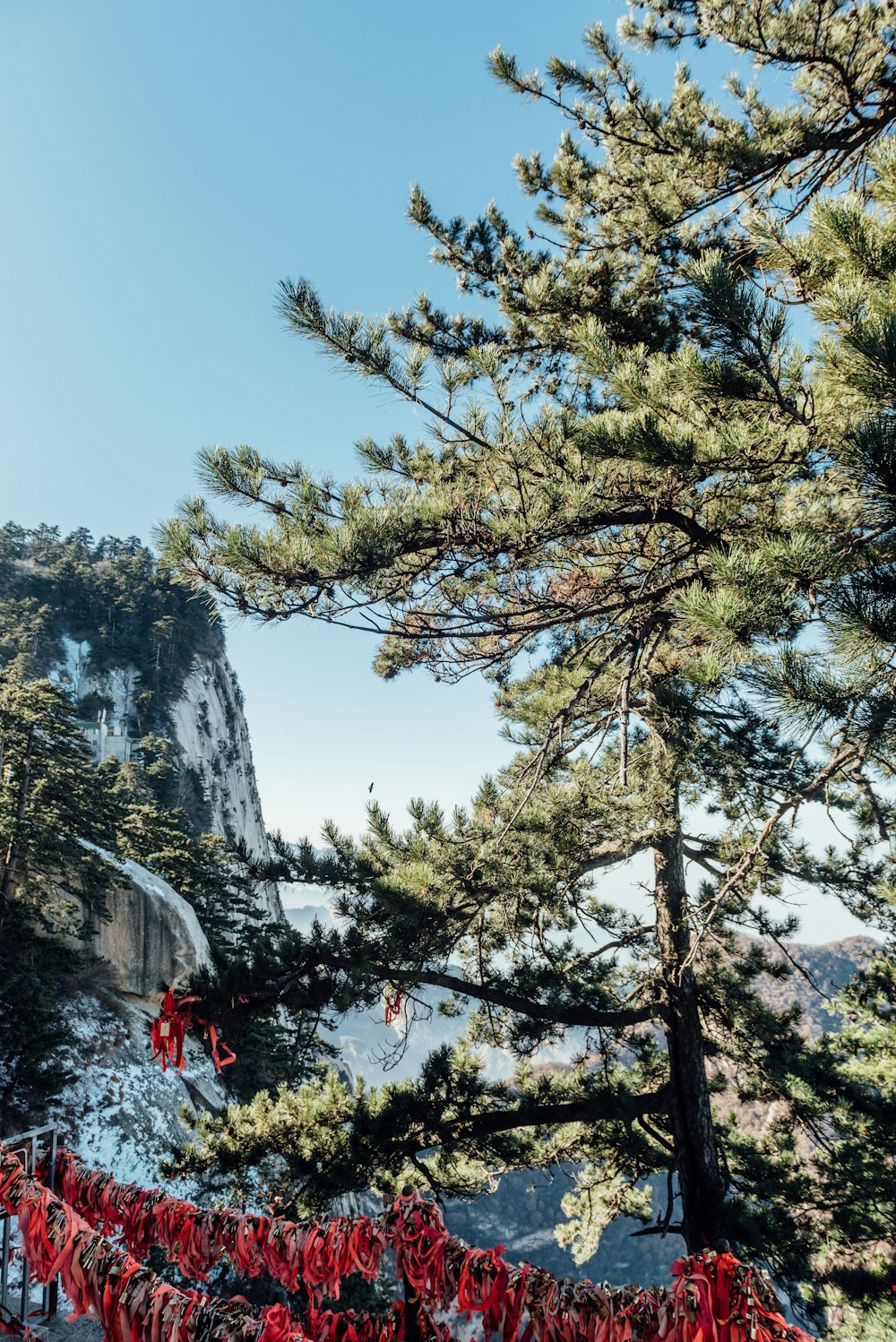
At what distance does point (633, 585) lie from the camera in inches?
171

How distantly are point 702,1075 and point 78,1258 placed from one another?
5186 mm

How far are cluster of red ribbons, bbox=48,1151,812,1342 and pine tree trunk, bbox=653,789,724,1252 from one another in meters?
2.82

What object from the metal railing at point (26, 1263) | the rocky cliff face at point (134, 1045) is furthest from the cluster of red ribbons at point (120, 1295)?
the rocky cliff face at point (134, 1045)

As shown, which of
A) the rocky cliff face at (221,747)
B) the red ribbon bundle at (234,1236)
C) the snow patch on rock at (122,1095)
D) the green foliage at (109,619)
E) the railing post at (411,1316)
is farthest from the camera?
the rocky cliff face at (221,747)

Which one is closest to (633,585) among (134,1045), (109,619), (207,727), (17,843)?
(17,843)

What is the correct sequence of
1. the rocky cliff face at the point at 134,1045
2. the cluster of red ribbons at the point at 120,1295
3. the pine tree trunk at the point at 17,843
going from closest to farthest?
the cluster of red ribbons at the point at 120,1295, the rocky cliff face at the point at 134,1045, the pine tree trunk at the point at 17,843

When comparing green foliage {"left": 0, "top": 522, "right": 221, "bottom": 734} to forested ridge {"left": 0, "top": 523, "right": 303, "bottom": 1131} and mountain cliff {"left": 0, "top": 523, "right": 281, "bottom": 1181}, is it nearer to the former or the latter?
forested ridge {"left": 0, "top": 523, "right": 303, "bottom": 1131}

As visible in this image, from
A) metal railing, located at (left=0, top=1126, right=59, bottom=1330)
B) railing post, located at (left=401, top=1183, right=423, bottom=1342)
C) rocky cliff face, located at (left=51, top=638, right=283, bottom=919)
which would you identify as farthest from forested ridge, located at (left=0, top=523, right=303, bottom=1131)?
railing post, located at (left=401, top=1183, right=423, bottom=1342)

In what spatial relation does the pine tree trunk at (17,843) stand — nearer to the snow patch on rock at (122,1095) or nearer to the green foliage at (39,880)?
the green foliage at (39,880)

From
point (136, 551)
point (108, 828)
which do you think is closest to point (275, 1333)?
point (108, 828)

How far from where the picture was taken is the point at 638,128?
5.00 m

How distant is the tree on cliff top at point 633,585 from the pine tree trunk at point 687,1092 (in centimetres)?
3

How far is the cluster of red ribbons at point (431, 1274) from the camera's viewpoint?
Result: 8.12 feet

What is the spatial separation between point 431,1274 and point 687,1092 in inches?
149
